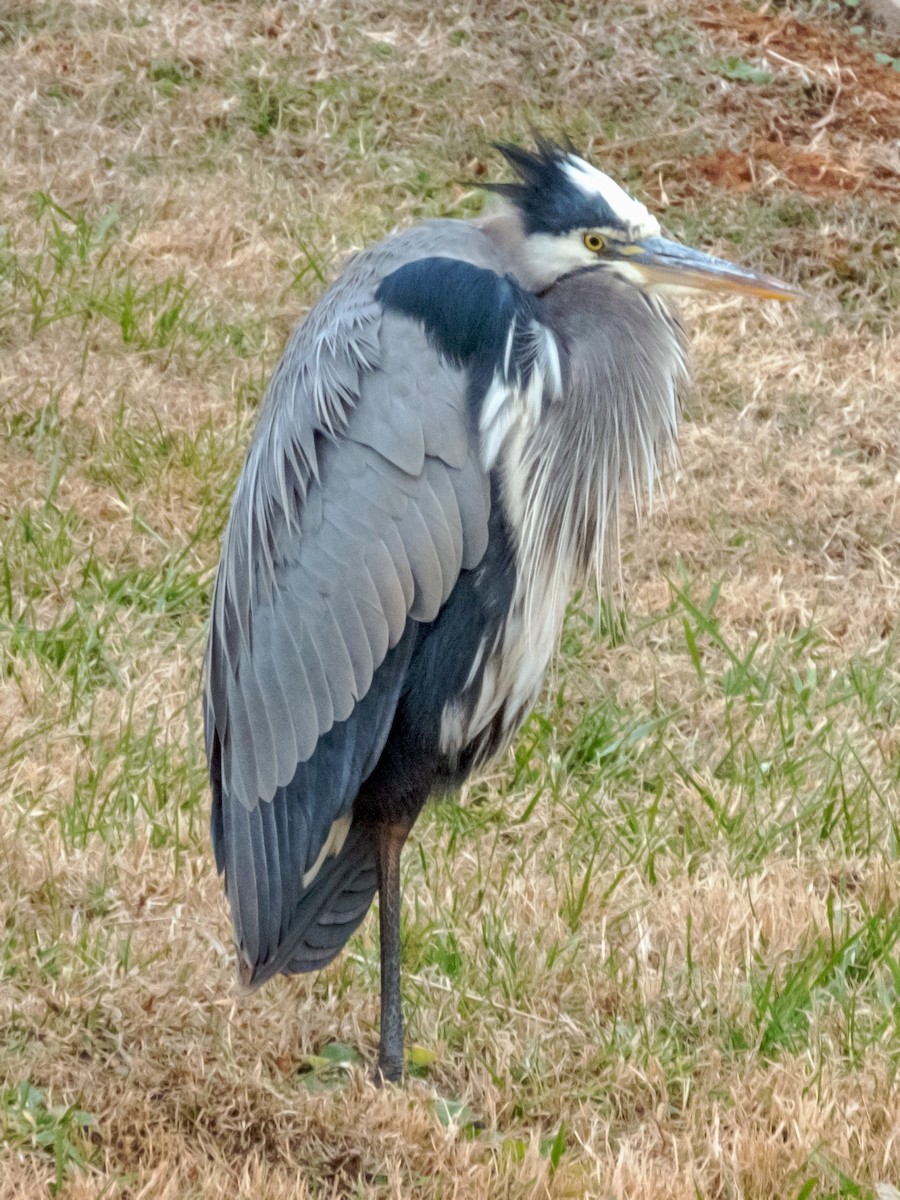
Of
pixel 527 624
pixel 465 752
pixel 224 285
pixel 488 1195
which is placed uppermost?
pixel 527 624

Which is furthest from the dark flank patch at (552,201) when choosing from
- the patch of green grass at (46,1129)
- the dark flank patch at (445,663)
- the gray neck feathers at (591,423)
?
the patch of green grass at (46,1129)

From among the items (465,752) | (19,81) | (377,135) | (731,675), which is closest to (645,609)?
(731,675)

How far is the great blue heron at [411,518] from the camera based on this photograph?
2.76 m

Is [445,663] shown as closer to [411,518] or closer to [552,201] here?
[411,518]

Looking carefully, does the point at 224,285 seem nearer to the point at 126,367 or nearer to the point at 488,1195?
the point at 126,367

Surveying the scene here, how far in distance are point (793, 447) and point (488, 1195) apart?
352 cm

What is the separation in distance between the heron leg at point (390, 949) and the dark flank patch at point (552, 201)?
1.09 m

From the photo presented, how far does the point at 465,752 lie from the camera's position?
3.00 meters

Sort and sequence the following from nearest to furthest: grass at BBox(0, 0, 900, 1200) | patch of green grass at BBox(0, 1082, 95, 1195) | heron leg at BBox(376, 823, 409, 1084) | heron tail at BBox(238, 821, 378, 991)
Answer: patch of green grass at BBox(0, 1082, 95, 1195)
grass at BBox(0, 0, 900, 1200)
heron leg at BBox(376, 823, 409, 1084)
heron tail at BBox(238, 821, 378, 991)

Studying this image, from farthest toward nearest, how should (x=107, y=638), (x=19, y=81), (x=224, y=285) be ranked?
(x=19, y=81), (x=224, y=285), (x=107, y=638)

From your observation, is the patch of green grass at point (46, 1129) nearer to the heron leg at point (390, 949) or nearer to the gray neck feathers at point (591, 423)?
the heron leg at point (390, 949)

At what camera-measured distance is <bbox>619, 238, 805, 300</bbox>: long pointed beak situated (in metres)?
2.94

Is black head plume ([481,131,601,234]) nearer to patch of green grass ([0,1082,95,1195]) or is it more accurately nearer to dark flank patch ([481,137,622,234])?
dark flank patch ([481,137,622,234])

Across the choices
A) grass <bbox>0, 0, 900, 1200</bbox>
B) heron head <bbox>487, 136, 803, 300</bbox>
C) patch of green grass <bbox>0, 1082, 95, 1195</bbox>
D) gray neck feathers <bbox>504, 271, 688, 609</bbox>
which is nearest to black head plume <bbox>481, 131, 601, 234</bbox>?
heron head <bbox>487, 136, 803, 300</bbox>
